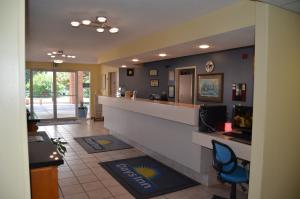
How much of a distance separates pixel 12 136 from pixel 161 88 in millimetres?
Result: 6095

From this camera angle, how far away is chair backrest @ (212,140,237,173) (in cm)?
288

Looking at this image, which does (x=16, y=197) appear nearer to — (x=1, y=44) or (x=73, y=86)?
(x=1, y=44)

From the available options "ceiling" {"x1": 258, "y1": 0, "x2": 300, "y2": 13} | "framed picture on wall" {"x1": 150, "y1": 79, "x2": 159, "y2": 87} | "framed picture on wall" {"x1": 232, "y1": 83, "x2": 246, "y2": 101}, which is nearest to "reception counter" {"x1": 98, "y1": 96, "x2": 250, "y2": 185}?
"framed picture on wall" {"x1": 232, "y1": 83, "x2": 246, "y2": 101}

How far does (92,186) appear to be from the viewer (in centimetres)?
370

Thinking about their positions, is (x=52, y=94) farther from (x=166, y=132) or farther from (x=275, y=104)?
(x=275, y=104)

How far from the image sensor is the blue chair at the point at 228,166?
2863 mm

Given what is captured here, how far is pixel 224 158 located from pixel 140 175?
175 cm

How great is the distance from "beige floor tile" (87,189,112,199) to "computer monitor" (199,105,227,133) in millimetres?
1761

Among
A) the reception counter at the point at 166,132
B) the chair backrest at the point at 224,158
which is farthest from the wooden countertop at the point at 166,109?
the chair backrest at the point at 224,158

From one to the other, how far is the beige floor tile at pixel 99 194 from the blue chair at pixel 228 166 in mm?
1656

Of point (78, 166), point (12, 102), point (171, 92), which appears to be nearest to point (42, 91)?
point (171, 92)

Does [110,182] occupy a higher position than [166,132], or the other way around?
[166,132]

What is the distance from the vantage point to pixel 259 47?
7.72ft

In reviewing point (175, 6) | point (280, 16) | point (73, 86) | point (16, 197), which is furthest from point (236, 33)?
point (73, 86)
